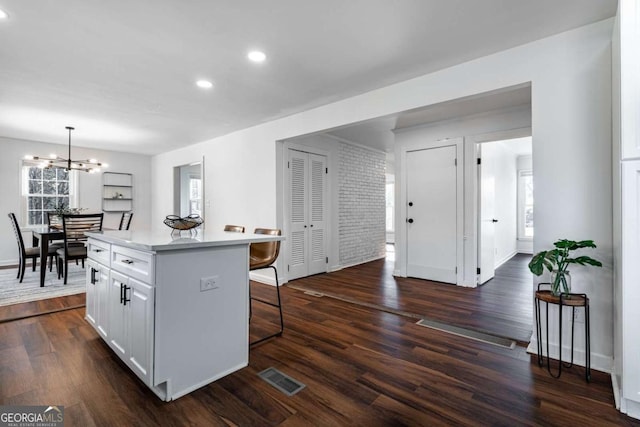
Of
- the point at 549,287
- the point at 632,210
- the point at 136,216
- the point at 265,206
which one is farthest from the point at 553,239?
the point at 136,216

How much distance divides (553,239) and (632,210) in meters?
0.72

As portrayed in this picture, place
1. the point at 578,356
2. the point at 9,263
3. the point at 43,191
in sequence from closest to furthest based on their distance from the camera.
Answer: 1. the point at 578,356
2. the point at 9,263
3. the point at 43,191

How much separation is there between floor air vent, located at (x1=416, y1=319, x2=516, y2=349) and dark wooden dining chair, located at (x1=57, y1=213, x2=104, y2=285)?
4.62 m

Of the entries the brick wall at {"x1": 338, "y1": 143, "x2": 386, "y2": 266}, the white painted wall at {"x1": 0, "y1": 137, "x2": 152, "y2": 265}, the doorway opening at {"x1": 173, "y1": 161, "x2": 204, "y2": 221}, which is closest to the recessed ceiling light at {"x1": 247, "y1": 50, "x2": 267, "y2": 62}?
the brick wall at {"x1": 338, "y1": 143, "x2": 386, "y2": 266}

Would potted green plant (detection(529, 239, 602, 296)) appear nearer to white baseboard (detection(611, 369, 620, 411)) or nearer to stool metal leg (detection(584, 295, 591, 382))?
stool metal leg (detection(584, 295, 591, 382))

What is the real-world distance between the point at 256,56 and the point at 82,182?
589cm

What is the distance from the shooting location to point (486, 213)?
4.76 meters

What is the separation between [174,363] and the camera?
1828 mm

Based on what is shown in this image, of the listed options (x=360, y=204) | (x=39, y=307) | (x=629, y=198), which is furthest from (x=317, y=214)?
(x=629, y=198)

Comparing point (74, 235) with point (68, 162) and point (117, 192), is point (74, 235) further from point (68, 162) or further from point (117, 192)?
point (117, 192)

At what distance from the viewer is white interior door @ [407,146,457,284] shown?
456 centimetres

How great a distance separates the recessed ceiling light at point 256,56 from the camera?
8.72 feet

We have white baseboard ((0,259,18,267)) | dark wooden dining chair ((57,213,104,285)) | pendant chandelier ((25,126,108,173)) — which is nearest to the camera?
dark wooden dining chair ((57,213,104,285))

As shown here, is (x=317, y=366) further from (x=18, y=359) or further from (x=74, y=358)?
(x=18, y=359)
